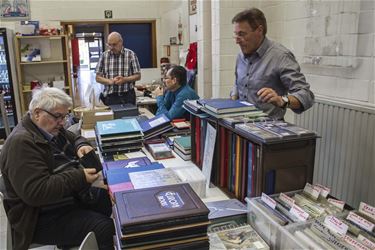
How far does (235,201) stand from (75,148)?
1.20m

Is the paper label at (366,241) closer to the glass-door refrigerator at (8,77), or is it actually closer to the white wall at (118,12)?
the white wall at (118,12)

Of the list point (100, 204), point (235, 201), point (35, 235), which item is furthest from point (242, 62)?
point (35, 235)

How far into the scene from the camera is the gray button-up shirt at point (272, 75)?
77.1 inches

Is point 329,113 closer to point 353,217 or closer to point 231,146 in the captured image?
point 231,146

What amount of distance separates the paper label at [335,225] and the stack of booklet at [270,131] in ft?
1.06

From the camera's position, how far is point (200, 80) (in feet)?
14.6

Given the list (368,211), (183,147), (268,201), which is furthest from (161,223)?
(183,147)

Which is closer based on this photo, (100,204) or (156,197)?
(156,197)

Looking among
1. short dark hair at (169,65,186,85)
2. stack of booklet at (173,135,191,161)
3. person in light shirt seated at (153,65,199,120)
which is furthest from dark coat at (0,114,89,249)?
short dark hair at (169,65,186,85)

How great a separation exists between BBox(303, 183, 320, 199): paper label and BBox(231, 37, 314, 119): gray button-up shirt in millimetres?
644

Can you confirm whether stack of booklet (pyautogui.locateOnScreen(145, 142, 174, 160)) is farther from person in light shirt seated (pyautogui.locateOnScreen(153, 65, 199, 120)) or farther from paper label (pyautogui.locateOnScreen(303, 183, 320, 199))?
paper label (pyautogui.locateOnScreen(303, 183, 320, 199))

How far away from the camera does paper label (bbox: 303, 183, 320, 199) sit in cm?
129

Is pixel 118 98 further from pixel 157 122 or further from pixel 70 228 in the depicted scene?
pixel 70 228

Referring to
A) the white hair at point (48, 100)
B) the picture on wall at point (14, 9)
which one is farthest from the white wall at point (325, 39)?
Answer: the picture on wall at point (14, 9)
